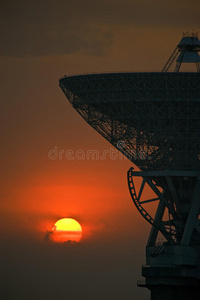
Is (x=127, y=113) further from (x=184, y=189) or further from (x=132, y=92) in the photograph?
(x=184, y=189)

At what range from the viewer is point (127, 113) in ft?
299

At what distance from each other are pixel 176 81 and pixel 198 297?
71.8 ft

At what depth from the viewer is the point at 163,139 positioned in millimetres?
91875

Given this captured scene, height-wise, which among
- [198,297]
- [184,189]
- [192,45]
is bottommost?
[198,297]

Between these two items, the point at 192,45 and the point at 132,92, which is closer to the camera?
the point at 132,92

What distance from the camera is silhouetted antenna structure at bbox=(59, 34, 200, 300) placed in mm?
88625

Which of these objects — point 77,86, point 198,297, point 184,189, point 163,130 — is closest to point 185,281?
point 198,297

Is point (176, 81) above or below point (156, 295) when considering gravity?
above

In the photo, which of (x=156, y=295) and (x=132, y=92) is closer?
(x=132, y=92)

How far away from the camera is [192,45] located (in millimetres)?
96062

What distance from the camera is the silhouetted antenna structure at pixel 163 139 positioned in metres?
88.6

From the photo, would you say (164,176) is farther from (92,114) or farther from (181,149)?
(92,114)

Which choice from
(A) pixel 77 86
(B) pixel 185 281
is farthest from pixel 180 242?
(A) pixel 77 86

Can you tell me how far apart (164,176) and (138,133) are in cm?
520
